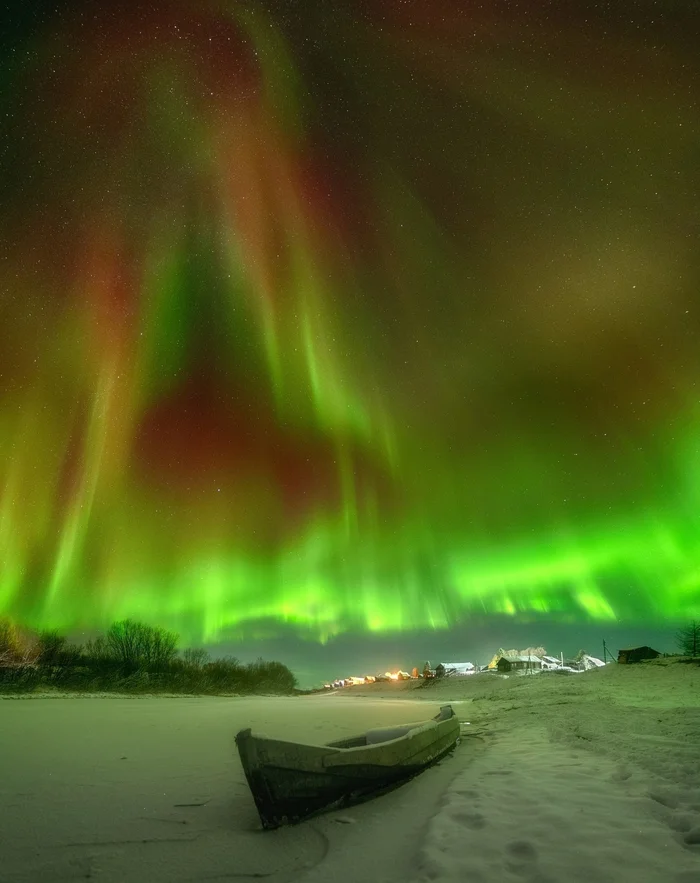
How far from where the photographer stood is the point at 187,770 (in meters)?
8.46

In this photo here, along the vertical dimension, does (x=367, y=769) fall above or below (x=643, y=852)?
above

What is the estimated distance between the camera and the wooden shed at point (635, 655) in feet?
177

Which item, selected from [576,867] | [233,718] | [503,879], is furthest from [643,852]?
[233,718]

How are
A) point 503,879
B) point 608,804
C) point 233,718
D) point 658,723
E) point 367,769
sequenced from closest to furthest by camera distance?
1. point 503,879
2. point 608,804
3. point 367,769
4. point 658,723
5. point 233,718

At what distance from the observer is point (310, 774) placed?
5.84 meters

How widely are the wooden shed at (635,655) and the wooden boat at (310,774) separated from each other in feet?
184

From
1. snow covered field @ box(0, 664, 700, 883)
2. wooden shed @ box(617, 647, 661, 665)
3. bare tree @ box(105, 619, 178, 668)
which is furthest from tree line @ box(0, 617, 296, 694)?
wooden shed @ box(617, 647, 661, 665)

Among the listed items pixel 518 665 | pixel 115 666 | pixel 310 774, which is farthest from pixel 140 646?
pixel 518 665

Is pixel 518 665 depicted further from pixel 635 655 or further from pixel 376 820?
pixel 376 820

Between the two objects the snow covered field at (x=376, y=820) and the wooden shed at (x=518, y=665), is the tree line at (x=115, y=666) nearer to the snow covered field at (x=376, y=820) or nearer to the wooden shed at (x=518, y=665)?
the snow covered field at (x=376, y=820)

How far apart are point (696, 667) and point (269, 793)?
4268 cm

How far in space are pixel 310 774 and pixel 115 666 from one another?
3991 cm

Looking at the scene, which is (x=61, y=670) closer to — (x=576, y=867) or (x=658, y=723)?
(x=658, y=723)

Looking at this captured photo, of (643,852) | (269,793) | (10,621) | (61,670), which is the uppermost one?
(10,621)
